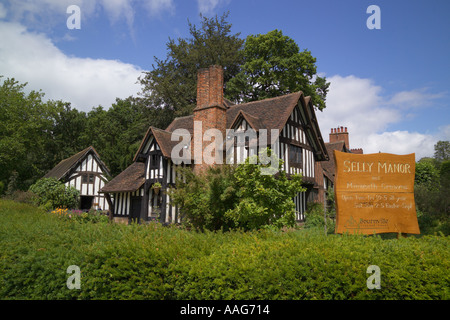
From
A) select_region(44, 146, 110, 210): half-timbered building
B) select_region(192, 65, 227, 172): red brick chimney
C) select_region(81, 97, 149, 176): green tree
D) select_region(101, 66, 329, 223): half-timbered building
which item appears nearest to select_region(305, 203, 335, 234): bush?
select_region(101, 66, 329, 223): half-timbered building

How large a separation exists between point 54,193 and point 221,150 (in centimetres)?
1472

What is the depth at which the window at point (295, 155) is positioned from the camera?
54.4 feet

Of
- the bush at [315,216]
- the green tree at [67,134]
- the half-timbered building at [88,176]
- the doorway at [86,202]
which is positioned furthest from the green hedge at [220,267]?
the green tree at [67,134]

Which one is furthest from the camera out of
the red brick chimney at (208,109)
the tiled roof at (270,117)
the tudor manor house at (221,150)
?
the tiled roof at (270,117)

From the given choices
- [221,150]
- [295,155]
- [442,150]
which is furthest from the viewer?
[442,150]

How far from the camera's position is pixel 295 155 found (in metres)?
17.0

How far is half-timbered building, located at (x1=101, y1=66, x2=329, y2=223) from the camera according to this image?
15.5 metres

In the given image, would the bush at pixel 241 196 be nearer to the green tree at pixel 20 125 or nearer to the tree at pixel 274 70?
the tree at pixel 274 70

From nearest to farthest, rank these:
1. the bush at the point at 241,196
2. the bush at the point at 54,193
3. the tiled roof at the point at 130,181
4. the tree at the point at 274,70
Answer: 1. the bush at the point at 241,196
2. the tiled roof at the point at 130,181
3. the bush at the point at 54,193
4. the tree at the point at 274,70

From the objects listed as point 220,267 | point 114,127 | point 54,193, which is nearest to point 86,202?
point 54,193

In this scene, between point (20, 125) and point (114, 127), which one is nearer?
point (20, 125)

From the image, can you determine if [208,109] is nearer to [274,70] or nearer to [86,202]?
[274,70]

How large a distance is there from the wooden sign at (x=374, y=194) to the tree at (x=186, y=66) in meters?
20.5
